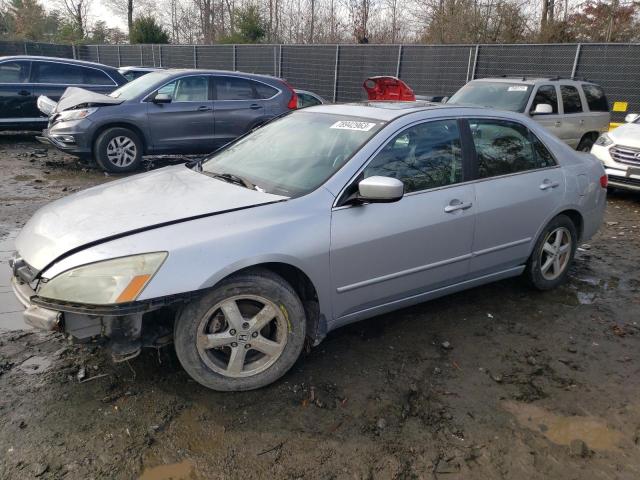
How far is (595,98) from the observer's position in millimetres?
10227

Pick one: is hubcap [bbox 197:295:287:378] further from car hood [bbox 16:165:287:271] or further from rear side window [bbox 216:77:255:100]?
rear side window [bbox 216:77:255:100]

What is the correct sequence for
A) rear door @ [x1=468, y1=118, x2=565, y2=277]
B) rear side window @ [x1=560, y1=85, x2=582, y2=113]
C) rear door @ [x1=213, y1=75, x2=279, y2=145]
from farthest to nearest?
1. rear side window @ [x1=560, y1=85, x2=582, y2=113]
2. rear door @ [x1=213, y1=75, x2=279, y2=145]
3. rear door @ [x1=468, y1=118, x2=565, y2=277]

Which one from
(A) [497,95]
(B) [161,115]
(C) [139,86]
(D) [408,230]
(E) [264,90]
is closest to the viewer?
(D) [408,230]

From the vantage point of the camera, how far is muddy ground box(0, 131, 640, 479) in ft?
8.14

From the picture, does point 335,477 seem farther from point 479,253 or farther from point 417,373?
point 479,253

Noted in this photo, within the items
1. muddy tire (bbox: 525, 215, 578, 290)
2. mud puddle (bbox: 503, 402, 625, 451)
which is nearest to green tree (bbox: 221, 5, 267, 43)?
muddy tire (bbox: 525, 215, 578, 290)

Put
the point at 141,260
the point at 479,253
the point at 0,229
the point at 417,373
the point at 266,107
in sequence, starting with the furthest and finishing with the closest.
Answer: the point at 266,107, the point at 0,229, the point at 479,253, the point at 417,373, the point at 141,260

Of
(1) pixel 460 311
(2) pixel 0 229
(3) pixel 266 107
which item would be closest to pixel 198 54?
(3) pixel 266 107

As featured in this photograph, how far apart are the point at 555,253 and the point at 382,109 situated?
202cm

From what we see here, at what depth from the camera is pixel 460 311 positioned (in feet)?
13.6

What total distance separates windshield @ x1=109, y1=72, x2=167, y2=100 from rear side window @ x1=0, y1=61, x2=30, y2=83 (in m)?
2.76

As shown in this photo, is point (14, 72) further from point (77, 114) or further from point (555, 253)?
point (555, 253)

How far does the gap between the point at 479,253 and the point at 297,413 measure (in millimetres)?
1856

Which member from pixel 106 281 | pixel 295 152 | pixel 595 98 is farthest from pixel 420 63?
pixel 106 281
